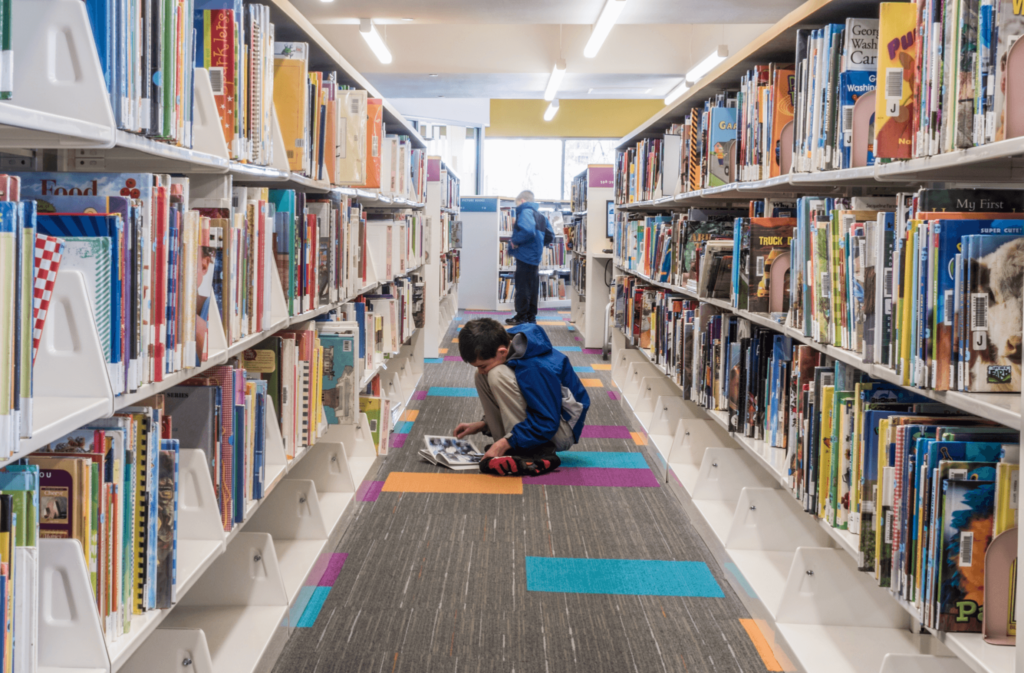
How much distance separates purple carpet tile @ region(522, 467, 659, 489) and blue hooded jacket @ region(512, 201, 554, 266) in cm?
528

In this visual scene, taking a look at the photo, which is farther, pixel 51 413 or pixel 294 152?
pixel 294 152

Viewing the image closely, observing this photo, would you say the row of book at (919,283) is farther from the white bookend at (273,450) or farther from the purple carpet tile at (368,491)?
the purple carpet tile at (368,491)

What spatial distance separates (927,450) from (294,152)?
6.00ft

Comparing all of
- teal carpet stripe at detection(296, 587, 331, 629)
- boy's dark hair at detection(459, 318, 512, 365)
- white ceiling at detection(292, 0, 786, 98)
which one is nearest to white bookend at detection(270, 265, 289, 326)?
teal carpet stripe at detection(296, 587, 331, 629)

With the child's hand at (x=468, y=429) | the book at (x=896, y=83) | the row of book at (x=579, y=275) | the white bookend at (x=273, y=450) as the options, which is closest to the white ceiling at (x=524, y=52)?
the row of book at (x=579, y=275)

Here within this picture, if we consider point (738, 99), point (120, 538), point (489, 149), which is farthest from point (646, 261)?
point (489, 149)

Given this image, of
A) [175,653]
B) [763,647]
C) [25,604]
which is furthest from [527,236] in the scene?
[25,604]

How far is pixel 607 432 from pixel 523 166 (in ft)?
31.9

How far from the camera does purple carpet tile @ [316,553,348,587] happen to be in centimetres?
268

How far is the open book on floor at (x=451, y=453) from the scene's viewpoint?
156 inches

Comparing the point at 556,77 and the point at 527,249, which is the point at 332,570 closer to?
the point at 527,249

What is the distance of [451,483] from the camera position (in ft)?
12.3

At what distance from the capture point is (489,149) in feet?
45.1

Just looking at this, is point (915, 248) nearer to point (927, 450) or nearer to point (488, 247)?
point (927, 450)
